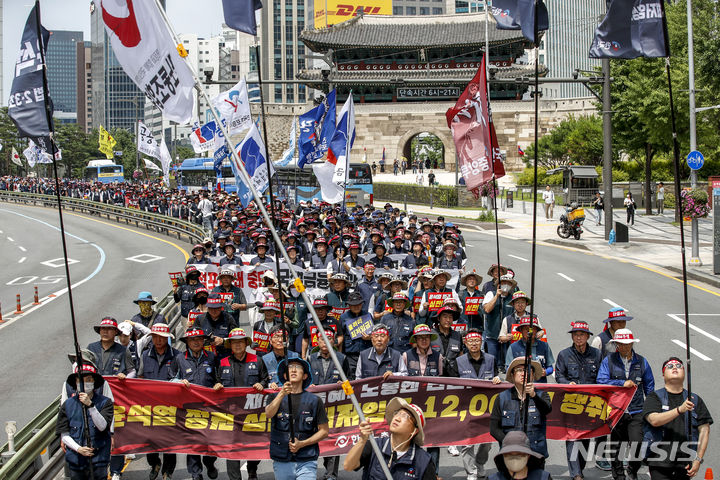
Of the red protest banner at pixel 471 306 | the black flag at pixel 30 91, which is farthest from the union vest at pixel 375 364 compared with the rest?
the black flag at pixel 30 91

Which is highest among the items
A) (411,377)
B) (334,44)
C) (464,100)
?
(334,44)

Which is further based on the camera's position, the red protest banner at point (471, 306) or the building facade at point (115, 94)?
the building facade at point (115, 94)

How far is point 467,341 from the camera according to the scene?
347 inches

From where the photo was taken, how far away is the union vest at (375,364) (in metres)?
8.77

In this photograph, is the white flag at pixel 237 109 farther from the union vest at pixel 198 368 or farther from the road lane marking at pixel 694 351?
the union vest at pixel 198 368

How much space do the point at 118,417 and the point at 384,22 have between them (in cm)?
8111

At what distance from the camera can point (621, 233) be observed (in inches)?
1225

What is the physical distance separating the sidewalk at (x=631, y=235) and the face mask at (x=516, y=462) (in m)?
19.0

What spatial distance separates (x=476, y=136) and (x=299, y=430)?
7673 millimetres

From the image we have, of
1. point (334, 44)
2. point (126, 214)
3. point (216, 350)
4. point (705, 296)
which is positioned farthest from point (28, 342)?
point (334, 44)

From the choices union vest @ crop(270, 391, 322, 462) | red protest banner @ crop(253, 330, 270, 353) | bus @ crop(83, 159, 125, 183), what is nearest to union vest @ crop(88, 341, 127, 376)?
red protest banner @ crop(253, 330, 270, 353)

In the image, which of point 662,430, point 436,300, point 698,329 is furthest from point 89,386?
point 698,329

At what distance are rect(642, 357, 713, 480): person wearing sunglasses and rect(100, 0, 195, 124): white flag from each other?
5387 millimetres

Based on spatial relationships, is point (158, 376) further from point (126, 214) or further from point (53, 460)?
point (126, 214)
